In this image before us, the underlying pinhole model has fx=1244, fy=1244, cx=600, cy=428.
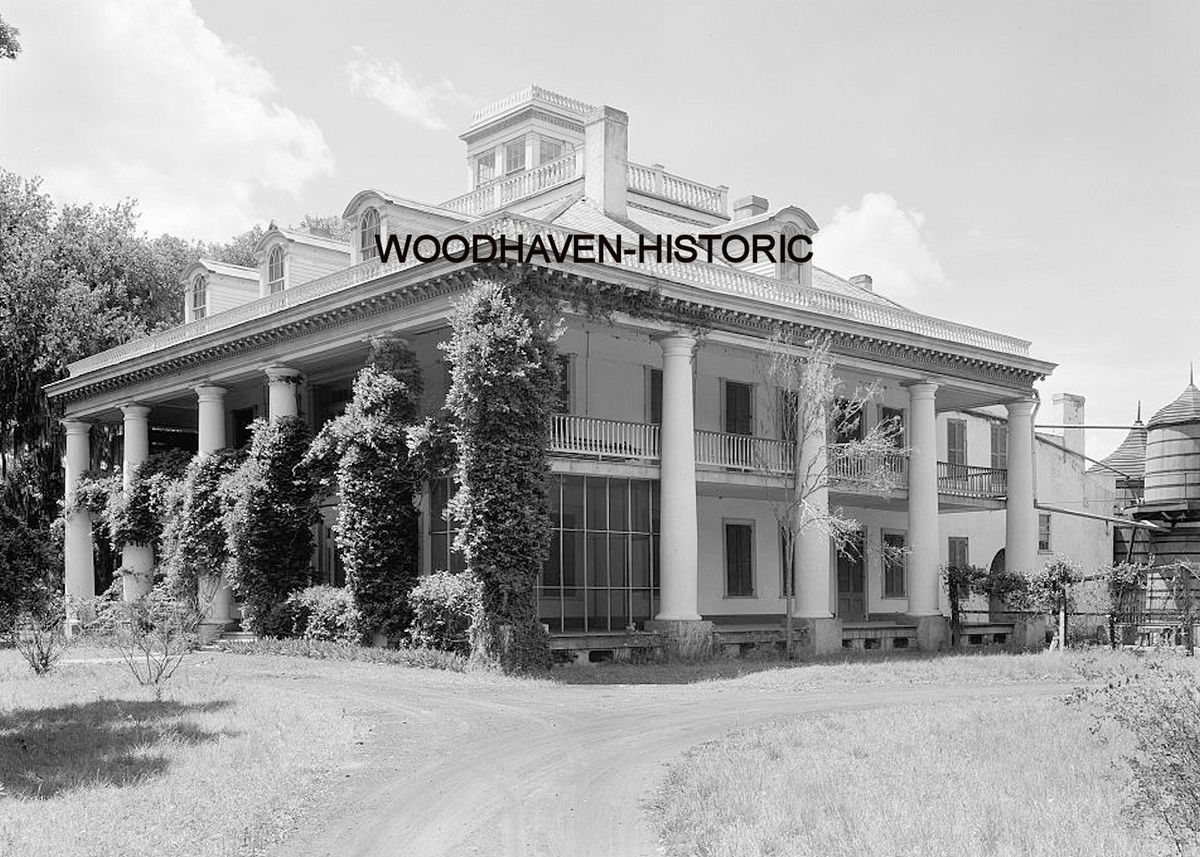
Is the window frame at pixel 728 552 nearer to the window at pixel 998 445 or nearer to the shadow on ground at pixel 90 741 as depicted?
the window at pixel 998 445

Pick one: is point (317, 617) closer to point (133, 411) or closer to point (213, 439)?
point (213, 439)

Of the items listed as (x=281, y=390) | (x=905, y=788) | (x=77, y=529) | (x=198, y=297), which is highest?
(x=198, y=297)

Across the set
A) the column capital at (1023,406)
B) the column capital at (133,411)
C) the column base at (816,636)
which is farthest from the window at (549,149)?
the column base at (816,636)

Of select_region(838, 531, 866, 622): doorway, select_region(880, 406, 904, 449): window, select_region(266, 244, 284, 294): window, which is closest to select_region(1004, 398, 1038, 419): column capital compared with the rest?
select_region(880, 406, 904, 449): window

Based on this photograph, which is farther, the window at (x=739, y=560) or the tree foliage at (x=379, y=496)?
the window at (x=739, y=560)

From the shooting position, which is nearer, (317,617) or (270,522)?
(317,617)

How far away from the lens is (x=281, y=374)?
96.1 ft

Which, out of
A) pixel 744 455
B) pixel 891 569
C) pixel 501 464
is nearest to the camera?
pixel 501 464

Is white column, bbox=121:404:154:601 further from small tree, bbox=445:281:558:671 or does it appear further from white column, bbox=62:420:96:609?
small tree, bbox=445:281:558:671

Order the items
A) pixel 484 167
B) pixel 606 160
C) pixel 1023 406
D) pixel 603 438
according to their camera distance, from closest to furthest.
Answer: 1. pixel 603 438
2. pixel 606 160
3. pixel 1023 406
4. pixel 484 167

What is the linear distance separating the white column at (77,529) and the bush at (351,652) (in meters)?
12.0

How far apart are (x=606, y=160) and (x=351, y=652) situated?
13.5 metres

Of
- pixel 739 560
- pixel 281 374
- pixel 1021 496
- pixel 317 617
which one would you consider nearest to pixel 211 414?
pixel 281 374

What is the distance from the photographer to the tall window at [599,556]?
26719 millimetres
